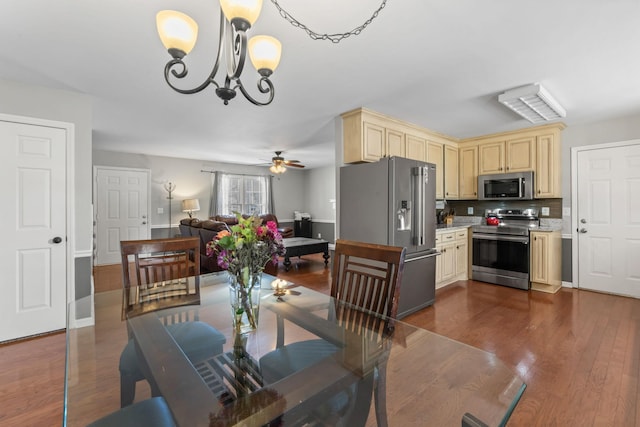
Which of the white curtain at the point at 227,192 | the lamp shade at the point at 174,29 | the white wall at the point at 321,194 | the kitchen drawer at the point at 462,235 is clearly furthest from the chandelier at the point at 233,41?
the white wall at the point at 321,194

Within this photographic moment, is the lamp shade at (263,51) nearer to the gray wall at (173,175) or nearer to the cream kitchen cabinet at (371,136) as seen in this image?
the cream kitchen cabinet at (371,136)

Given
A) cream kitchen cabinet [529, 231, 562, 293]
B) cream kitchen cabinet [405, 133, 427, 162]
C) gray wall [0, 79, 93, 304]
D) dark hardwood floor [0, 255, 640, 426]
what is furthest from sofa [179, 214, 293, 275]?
cream kitchen cabinet [529, 231, 562, 293]

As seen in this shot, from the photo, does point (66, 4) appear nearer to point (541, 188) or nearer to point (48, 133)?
point (48, 133)

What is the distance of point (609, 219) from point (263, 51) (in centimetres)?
495

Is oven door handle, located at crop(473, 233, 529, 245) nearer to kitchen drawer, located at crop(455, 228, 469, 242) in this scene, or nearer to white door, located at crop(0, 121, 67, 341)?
kitchen drawer, located at crop(455, 228, 469, 242)

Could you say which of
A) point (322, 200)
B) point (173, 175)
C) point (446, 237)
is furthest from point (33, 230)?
point (322, 200)

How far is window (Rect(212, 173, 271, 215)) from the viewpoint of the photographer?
729cm

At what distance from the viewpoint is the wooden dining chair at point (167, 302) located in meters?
1.27

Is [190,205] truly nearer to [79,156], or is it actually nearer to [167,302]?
[79,156]

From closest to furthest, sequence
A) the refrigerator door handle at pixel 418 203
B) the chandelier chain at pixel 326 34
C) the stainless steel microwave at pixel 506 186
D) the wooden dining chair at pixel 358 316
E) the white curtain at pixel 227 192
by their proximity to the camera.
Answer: the wooden dining chair at pixel 358 316 < the chandelier chain at pixel 326 34 < the refrigerator door handle at pixel 418 203 < the stainless steel microwave at pixel 506 186 < the white curtain at pixel 227 192

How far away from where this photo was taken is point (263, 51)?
4.78 feet

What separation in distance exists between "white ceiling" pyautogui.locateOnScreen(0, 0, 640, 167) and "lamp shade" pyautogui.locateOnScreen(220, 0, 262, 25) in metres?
0.58

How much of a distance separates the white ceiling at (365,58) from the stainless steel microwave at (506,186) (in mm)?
825

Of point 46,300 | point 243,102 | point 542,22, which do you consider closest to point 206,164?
point 243,102
